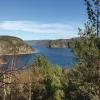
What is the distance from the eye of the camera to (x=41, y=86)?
44.8 metres

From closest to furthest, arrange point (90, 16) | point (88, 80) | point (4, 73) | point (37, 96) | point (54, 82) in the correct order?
point (4, 73) < point (90, 16) < point (88, 80) < point (54, 82) < point (37, 96)

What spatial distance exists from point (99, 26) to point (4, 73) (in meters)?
21.4

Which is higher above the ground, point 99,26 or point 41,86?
point 99,26

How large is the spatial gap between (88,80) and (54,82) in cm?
1588

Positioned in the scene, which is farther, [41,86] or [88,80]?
[41,86]

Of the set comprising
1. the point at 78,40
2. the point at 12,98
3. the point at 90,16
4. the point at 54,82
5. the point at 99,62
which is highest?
the point at 90,16

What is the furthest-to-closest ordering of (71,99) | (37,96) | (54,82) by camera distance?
(37,96), (54,82), (71,99)

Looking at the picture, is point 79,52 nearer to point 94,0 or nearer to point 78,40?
point 78,40

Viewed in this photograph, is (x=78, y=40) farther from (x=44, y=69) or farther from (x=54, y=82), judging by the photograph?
(x=44, y=69)

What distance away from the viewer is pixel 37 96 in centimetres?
4581

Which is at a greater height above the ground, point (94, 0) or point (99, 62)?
point (94, 0)

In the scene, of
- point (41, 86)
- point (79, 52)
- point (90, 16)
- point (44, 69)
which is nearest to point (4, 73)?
point (90, 16)

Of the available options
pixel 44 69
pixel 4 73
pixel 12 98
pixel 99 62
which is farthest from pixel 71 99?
pixel 4 73

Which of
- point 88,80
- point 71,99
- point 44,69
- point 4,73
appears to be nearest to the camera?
point 4,73
